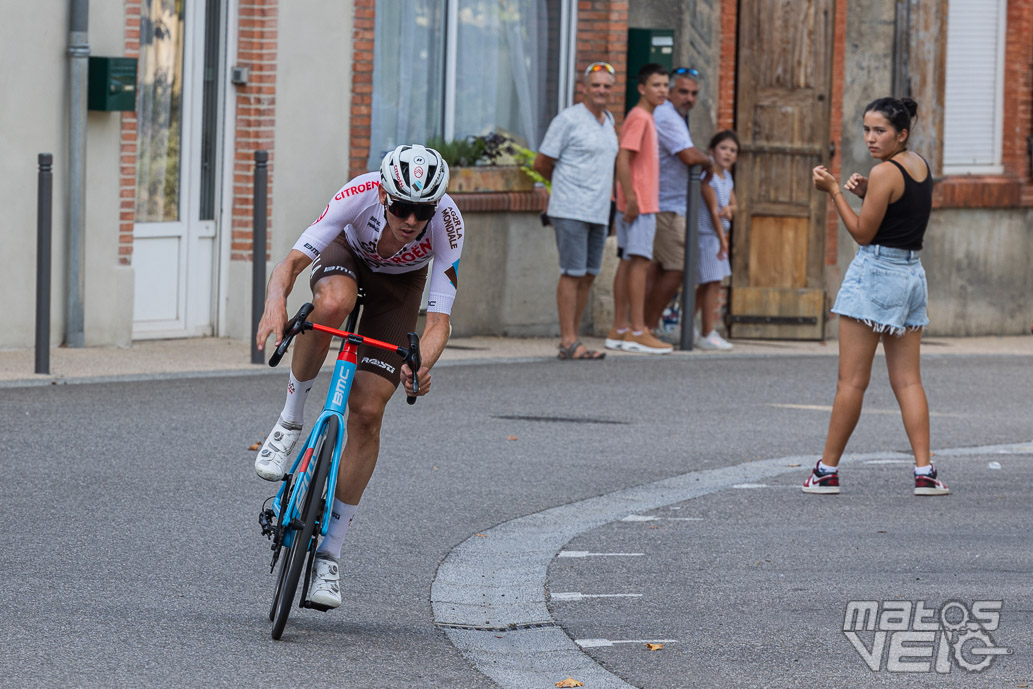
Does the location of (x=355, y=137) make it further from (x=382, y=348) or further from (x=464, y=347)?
(x=382, y=348)

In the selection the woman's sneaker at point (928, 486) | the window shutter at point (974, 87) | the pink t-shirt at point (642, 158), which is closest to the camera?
the woman's sneaker at point (928, 486)

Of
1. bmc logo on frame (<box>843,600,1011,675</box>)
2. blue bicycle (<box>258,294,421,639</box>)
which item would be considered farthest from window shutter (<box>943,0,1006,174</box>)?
blue bicycle (<box>258,294,421,639</box>)

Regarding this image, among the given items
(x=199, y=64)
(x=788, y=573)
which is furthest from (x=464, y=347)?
(x=788, y=573)

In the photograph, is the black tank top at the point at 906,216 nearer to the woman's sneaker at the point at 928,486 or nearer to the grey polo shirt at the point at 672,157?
the woman's sneaker at the point at 928,486

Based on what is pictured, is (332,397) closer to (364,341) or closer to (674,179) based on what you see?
(364,341)

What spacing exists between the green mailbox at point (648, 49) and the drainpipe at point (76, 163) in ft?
17.0

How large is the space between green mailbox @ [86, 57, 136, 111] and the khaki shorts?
6.71 metres

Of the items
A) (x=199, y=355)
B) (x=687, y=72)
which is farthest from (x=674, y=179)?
(x=199, y=355)

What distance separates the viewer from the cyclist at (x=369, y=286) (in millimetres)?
5812

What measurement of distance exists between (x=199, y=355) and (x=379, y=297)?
6.71 metres

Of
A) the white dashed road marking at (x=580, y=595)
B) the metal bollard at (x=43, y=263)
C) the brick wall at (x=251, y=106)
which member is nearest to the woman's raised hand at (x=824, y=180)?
the white dashed road marking at (x=580, y=595)

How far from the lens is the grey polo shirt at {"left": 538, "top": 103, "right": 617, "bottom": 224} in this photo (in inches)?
531

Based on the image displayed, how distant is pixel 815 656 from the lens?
225 inches

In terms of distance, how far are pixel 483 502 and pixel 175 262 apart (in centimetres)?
601
